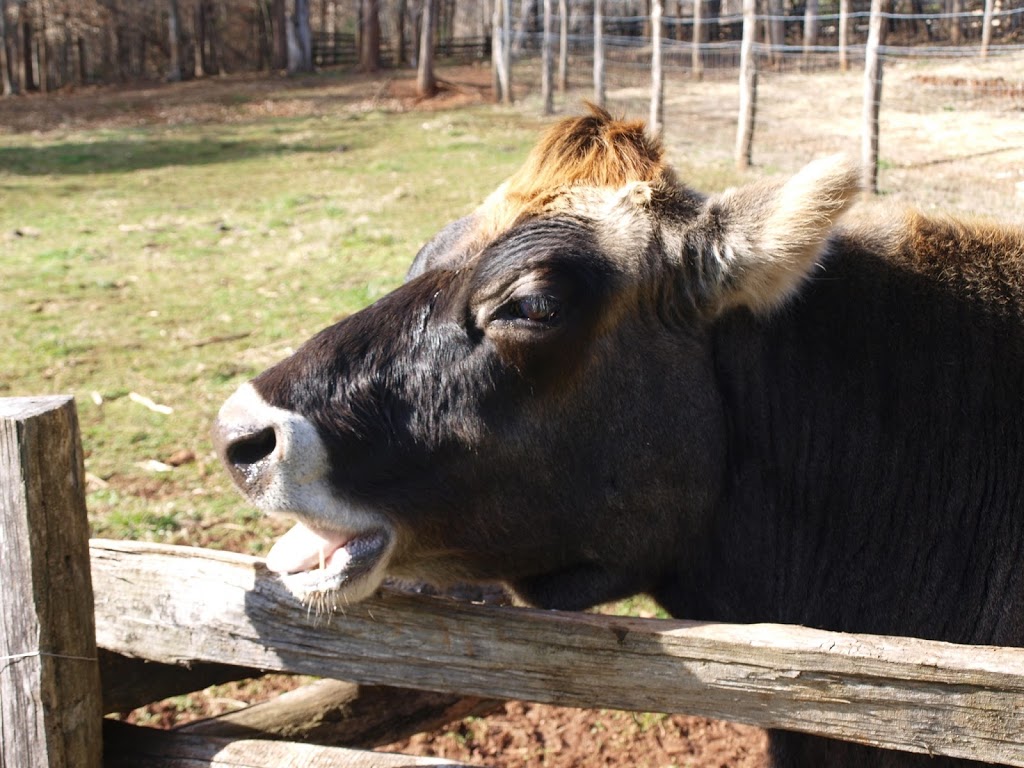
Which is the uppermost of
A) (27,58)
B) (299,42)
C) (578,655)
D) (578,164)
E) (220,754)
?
(299,42)

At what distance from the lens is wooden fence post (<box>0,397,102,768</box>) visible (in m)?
2.41

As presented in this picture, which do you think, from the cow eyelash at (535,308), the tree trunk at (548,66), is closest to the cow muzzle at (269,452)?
the cow eyelash at (535,308)

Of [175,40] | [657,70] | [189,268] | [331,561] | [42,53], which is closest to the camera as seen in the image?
[331,561]

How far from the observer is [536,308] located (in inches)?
101

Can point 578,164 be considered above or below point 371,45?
below

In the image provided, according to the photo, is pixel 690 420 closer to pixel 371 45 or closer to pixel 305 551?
pixel 305 551

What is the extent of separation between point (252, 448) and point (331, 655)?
619mm

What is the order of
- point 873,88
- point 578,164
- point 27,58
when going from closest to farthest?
point 578,164, point 873,88, point 27,58

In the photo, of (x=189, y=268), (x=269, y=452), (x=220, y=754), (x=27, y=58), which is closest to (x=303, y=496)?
(x=269, y=452)

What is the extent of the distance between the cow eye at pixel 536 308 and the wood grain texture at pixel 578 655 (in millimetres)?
740

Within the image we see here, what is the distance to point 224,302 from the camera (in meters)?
10.3

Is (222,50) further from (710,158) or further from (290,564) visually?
(290,564)

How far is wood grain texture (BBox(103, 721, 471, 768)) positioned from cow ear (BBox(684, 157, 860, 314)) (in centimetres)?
147

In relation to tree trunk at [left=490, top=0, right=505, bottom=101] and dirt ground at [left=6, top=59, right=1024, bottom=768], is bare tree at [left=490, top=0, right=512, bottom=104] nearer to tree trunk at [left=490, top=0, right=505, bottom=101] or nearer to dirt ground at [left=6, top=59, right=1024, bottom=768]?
tree trunk at [left=490, top=0, right=505, bottom=101]
